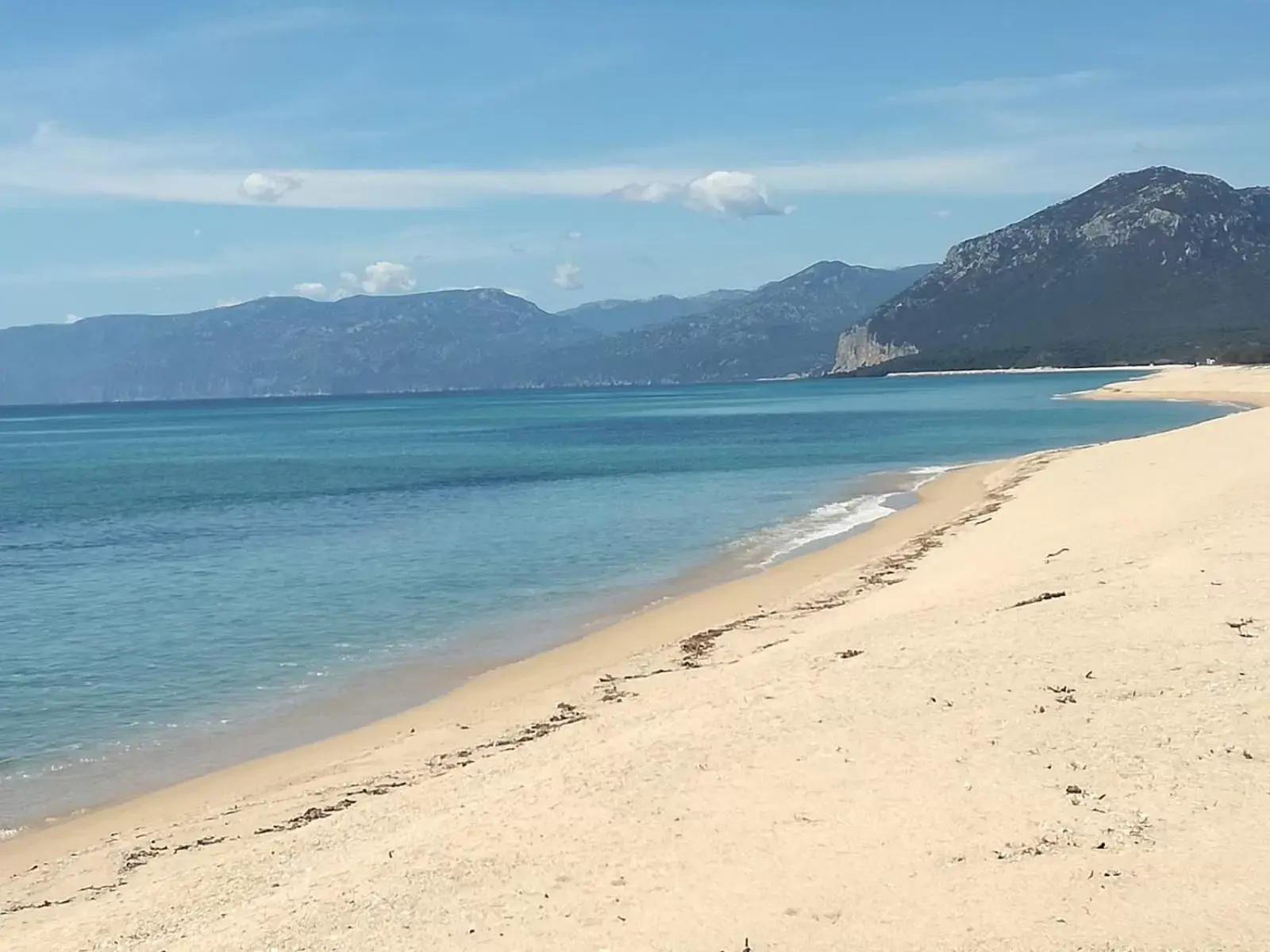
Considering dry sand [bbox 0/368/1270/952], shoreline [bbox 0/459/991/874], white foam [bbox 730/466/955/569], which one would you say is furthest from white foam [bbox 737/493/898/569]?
dry sand [bbox 0/368/1270/952]

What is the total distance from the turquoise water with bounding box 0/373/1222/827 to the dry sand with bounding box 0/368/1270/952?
2.50 m

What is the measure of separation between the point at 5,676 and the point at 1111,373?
190 m

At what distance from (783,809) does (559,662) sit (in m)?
9.35

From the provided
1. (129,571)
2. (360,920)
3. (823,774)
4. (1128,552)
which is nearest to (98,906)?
(360,920)

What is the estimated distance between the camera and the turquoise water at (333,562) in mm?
16078

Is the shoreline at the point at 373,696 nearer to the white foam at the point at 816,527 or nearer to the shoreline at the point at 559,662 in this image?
the shoreline at the point at 559,662

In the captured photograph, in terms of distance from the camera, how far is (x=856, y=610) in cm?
1822

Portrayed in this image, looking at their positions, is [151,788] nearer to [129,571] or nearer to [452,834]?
[452,834]

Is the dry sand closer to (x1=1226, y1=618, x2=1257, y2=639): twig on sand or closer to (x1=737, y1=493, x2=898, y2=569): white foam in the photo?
(x1=1226, y1=618, x2=1257, y2=639): twig on sand

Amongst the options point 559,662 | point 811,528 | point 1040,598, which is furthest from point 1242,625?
point 811,528

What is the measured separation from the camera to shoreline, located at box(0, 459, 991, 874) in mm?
12531

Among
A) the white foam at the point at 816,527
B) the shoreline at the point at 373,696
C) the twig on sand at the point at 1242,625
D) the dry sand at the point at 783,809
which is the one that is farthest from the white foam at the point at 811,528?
the twig on sand at the point at 1242,625

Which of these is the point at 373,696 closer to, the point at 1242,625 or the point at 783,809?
the point at 783,809

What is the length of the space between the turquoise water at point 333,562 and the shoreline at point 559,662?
0.48 metres
